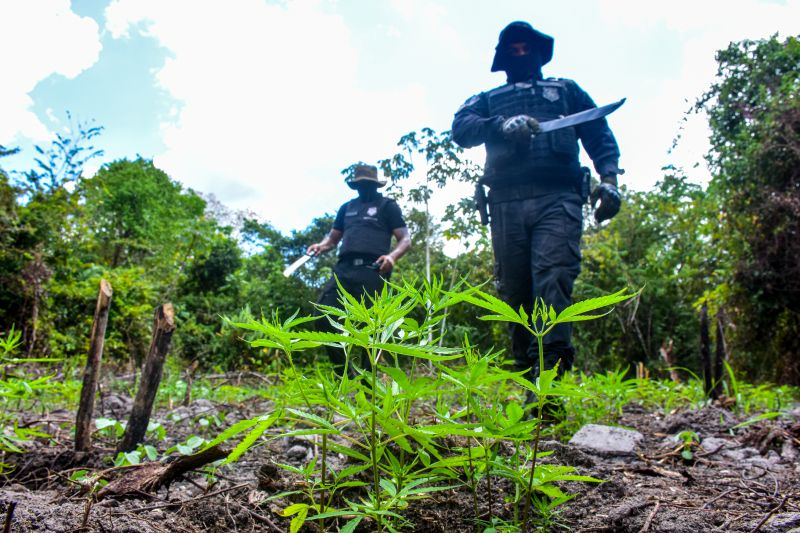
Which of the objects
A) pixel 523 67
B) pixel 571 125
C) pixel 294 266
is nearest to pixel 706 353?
pixel 571 125

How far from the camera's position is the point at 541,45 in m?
3.51

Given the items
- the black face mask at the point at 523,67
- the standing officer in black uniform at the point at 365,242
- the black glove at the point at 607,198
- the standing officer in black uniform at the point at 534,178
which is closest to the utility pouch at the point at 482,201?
the standing officer in black uniform at the point at 534,178

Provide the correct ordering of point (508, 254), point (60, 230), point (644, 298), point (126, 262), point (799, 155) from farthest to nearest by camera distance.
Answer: point (126, 262) < point (644, 298) < point (60, 230) < point (799, 155) < point (508, 254)

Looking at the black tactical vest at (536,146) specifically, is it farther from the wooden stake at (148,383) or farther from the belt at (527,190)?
the wooden stake at (148,383)

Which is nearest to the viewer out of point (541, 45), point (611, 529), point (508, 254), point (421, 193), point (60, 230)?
point (611, 529)

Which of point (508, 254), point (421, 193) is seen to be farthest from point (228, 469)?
point (421, 193)

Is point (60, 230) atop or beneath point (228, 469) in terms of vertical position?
atop

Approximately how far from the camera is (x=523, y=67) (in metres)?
3.47

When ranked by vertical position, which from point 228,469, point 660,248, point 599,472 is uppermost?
point 660,248

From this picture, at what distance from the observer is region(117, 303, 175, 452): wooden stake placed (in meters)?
1.81

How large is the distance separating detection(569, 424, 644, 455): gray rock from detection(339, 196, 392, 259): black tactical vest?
2.84 meters

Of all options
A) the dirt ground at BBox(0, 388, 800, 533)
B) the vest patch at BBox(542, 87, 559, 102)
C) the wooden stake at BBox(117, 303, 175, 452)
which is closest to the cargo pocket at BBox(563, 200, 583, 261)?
the vest patch at BBox(542, 87, 559, 102)

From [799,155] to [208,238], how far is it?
33.2 ft

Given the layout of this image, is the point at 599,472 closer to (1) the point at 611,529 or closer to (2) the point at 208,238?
(1) the point at 611,529
